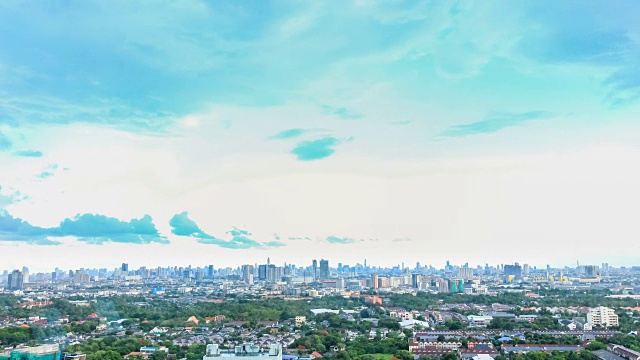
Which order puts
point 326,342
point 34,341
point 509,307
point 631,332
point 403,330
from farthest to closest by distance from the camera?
1. point 509,307
2. point 403,330
3. point 631,332
4. point 326,342
5. point 34,341

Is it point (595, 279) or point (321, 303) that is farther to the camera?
point (595, 279)

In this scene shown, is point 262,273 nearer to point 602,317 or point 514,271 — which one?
point 514,271

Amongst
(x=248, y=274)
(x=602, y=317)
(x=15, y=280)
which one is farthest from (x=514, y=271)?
(x=15, y=280)

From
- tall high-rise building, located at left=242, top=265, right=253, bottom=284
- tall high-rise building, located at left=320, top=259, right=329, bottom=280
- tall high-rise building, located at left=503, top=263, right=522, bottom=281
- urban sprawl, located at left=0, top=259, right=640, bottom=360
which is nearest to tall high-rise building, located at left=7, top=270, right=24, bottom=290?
urban sprawl, located at left=0, top=259, right=640, bottom=360

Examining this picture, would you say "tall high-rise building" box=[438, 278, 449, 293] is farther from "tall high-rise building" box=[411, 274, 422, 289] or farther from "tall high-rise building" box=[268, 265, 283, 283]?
"tall high-rise building" box=[268, 265, 283, 283]

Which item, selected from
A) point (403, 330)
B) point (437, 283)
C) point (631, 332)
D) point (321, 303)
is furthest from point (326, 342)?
point (437, 283)

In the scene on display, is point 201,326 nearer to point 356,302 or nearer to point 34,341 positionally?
point 34,341

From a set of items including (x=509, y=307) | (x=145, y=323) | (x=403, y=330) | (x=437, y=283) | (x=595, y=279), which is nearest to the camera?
(x=403, y=330)
